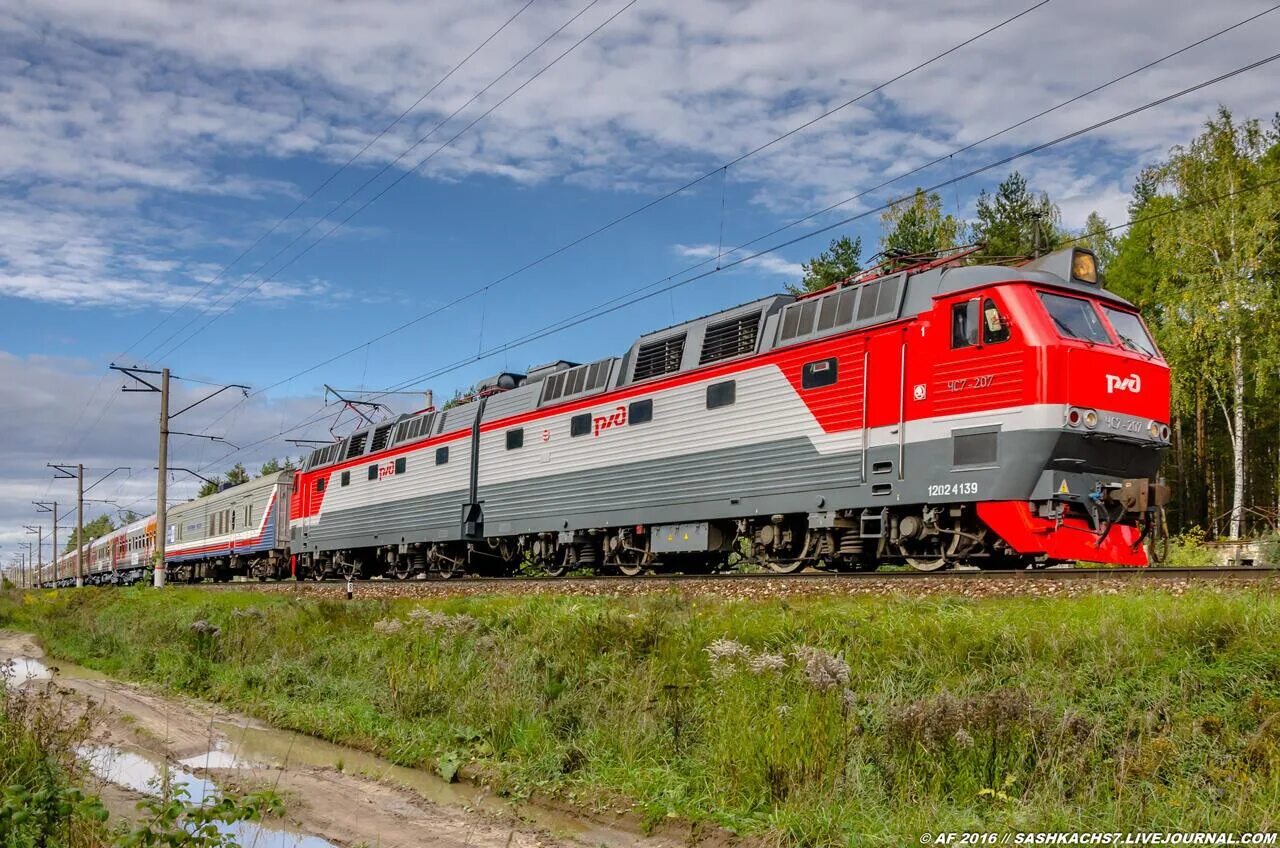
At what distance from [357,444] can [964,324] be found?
21535 millimetres

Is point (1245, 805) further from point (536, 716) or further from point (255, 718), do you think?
point (255, 718)

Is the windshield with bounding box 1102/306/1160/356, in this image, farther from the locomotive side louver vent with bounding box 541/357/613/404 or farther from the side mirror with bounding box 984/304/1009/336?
the locomotive side louver vent with bounding box 541/357/613/404

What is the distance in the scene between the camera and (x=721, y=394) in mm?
17000

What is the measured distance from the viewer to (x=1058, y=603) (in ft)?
31.8

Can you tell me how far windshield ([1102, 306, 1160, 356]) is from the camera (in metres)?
13.7

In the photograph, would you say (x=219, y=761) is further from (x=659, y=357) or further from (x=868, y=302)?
(x=659, y=357)

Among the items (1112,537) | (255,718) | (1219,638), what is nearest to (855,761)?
(1219,638)

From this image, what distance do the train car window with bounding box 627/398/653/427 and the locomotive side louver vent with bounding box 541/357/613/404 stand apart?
1.24 m

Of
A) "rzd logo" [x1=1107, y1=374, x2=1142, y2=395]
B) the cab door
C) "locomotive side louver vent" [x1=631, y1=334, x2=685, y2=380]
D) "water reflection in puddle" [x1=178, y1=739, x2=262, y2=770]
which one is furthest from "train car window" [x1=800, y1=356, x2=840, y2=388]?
"water reflection in puddle" [x1=178, y1=739, x2=262, y2=770]

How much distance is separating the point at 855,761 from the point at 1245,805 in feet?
8.09

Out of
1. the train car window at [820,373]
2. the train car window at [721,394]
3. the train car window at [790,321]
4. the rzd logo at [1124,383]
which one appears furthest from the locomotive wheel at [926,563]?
the train car window at [721,394]

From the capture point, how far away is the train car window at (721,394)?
55.1 feet

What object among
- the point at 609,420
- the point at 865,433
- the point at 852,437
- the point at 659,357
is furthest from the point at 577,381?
the point at 865,433

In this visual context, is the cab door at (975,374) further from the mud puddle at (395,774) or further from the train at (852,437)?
the mud puddle at (395,774)
